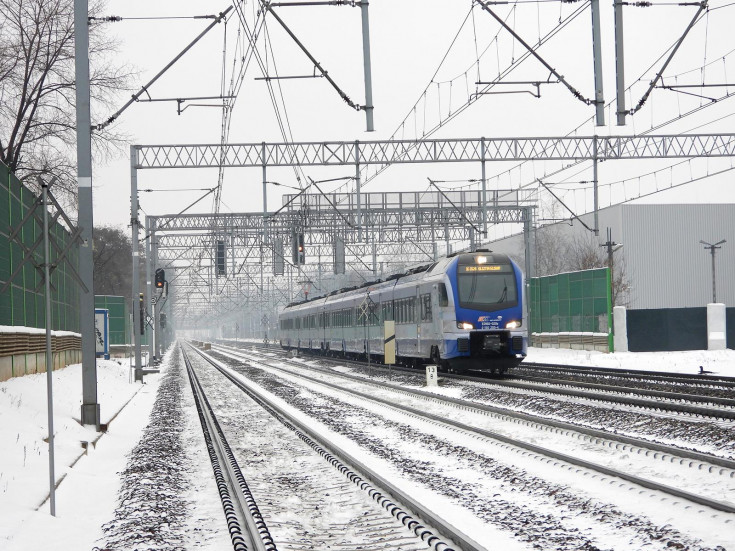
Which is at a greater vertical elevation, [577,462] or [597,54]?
[597,54]

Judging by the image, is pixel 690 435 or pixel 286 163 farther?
pixel 286 163

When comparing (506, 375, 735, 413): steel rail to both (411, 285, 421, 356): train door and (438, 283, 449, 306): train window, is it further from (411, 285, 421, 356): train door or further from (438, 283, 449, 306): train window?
(411, 285, 421, 356): train door

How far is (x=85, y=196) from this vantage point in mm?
16547

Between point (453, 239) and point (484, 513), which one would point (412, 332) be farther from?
point (453, 239)

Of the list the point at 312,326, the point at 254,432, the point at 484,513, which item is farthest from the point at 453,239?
the point at 484,513

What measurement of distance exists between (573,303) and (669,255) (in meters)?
35.5

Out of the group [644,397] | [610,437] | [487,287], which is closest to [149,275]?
[487,287]

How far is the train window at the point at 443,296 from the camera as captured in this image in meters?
27.2

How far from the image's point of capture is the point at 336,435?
1508 cm

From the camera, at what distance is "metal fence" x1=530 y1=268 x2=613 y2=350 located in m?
38.6

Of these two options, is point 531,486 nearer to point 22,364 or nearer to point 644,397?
point 644,397

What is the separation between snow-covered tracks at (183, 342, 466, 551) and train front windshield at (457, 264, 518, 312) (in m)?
15.0

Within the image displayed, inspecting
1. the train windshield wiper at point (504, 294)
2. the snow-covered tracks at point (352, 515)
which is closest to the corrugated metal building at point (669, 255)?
the train windshield wiper at point (504, 294)

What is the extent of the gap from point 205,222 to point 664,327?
2831 centimetres
